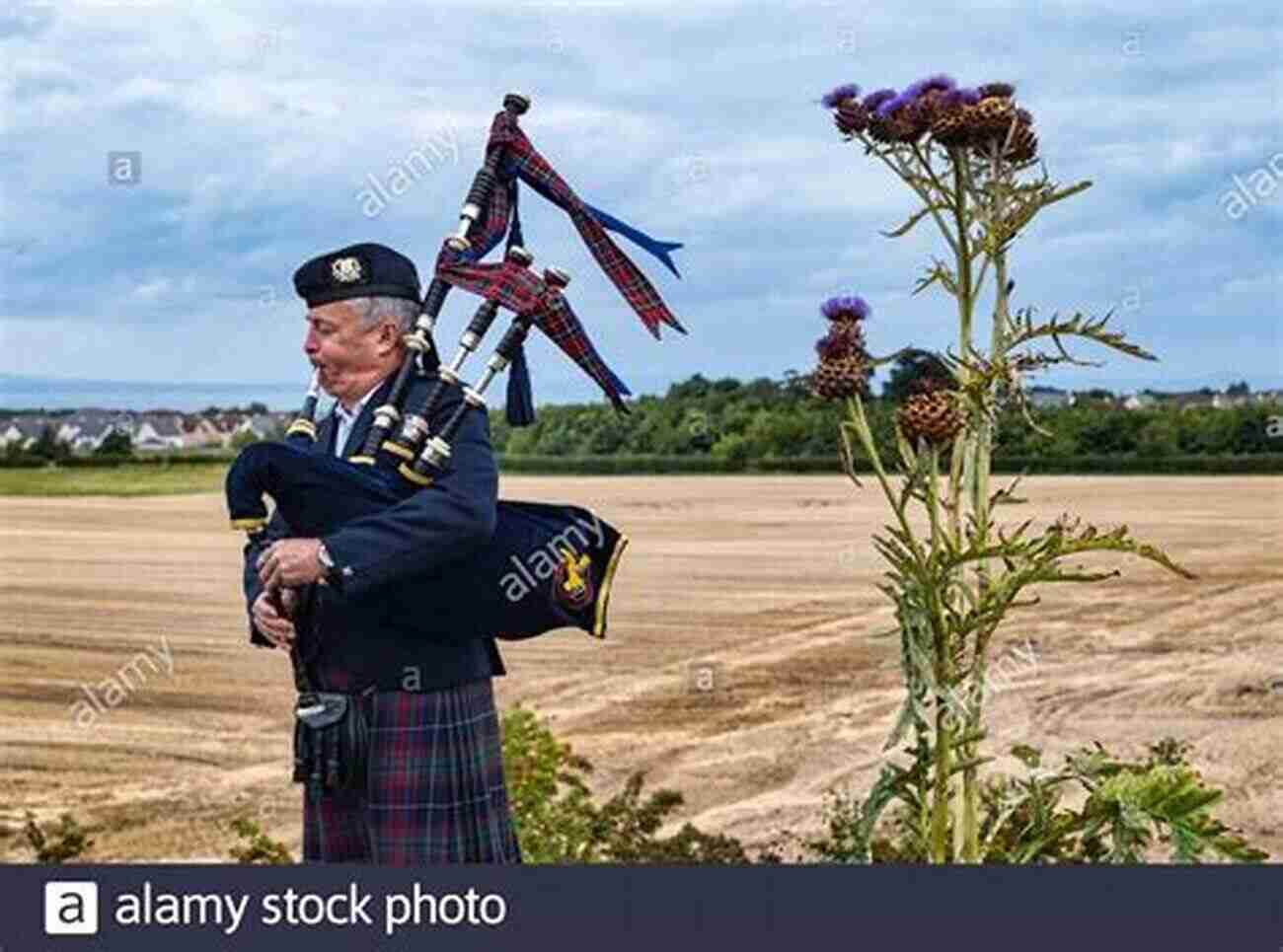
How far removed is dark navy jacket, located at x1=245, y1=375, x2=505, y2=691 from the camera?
5738 mm

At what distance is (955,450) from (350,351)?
5.69ft

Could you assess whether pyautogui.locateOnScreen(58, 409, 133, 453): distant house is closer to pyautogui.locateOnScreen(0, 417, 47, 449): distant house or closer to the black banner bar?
pyautogui.locateOnScreen(0, 417, 47, 449): distant house

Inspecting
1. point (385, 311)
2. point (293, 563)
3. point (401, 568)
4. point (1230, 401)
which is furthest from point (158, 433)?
point (1230, 401)

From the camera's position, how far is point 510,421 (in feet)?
20.1

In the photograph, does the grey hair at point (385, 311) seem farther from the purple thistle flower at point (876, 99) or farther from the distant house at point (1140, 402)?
the distant house at point (1140, 402)

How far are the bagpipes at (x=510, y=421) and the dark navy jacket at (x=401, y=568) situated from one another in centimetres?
4

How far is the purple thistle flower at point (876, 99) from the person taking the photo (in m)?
6.43

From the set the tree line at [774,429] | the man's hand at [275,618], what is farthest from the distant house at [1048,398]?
the man's hand at [275,618]

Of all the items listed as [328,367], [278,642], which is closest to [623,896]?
[278,642]

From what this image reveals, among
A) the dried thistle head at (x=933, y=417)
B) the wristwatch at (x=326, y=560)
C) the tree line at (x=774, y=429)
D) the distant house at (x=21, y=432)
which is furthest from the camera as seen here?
the distant house at (x=21, y=432)

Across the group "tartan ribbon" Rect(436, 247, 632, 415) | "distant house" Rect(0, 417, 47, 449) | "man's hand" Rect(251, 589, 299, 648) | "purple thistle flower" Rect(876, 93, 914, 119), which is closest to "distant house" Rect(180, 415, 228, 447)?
"distant house" Rect(0, 417, 47, 449)

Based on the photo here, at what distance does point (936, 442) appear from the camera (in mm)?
6160

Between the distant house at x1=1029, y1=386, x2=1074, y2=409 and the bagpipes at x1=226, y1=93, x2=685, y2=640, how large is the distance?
3.97 ft

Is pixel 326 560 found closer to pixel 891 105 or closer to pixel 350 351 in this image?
pixel 350 351
